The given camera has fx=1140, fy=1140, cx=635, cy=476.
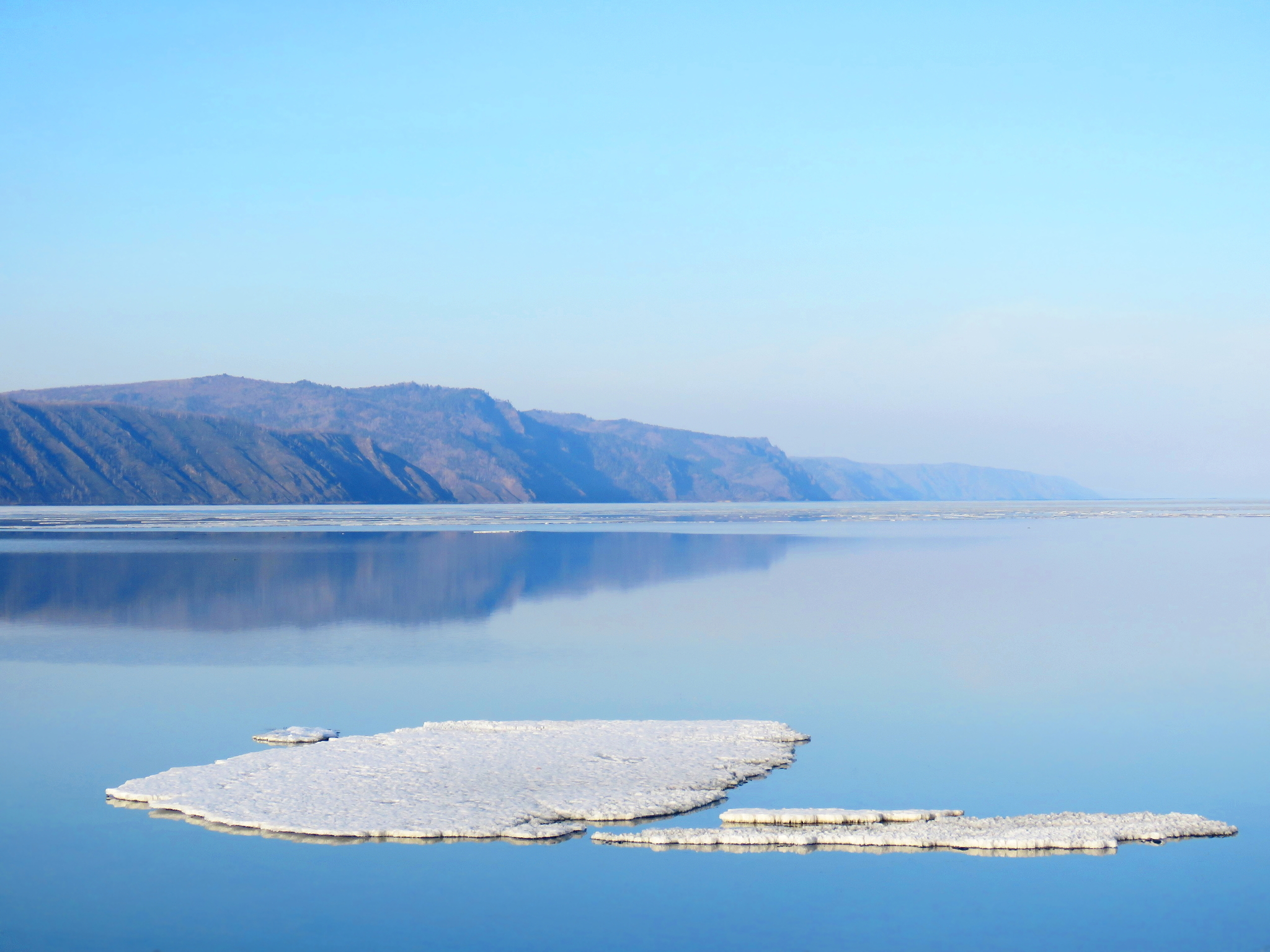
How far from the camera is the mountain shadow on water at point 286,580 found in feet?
59.5

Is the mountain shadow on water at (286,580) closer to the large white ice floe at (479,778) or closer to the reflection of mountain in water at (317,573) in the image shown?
the reflection of mountain in water at (317,573)

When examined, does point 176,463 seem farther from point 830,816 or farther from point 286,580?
point 830,816

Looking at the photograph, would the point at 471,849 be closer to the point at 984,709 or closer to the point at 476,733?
the point at 476,733

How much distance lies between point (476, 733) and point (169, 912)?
4448 millimetres

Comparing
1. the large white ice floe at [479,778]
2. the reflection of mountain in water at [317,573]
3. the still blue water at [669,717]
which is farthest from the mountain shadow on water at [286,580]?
the large white ice floe at [479,778]

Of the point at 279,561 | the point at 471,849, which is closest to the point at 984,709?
the point at 471,849

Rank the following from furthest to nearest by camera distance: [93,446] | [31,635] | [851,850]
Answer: [93,446]
[31,635]
[851,850]

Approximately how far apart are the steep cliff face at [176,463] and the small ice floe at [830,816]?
14855cm

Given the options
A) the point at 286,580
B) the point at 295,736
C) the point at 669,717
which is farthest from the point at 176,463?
the point at 669,717

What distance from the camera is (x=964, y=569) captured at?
30531 millimetres

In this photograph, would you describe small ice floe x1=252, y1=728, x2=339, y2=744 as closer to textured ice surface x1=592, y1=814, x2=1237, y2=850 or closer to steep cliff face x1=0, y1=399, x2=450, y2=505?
textured ice surface x1=592, y1=814, x2=1237, y2=850

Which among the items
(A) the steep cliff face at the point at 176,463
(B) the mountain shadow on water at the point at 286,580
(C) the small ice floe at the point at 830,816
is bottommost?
(B) the mountain shadow on water at the point at 286,580

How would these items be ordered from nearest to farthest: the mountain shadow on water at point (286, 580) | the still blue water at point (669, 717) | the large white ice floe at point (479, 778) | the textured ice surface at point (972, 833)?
the still blue water at point (669, 717), the textured ice surface at point (972, 833), the large white ice floe at point (479, 778), the mountain shadow on water at point (286, 580)

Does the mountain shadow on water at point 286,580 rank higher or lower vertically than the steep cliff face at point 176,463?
lower
